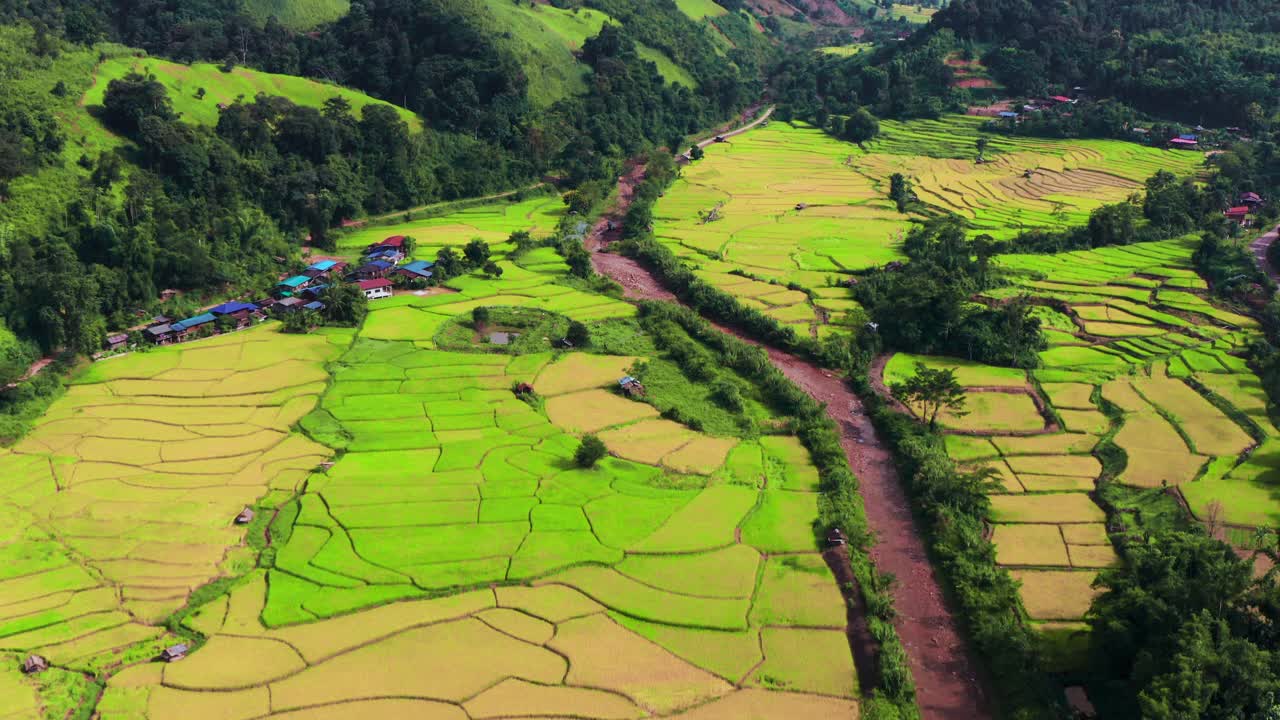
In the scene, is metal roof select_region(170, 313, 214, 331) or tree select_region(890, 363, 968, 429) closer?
tree select_region(890, 363, 968, 429)

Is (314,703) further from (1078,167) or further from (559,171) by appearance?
(1078,167)

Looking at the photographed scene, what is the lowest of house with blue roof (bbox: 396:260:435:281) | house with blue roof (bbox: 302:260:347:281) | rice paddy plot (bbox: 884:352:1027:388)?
rice paddy plot (bbox: 884:352:1027:388)

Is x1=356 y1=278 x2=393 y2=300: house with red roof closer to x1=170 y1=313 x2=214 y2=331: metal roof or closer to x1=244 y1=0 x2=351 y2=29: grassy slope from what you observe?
x1=170 y1=313 x2=214 y2=331: metal roof

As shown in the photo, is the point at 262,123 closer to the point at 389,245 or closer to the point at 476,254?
the point at 389,245


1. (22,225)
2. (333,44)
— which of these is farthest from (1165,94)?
(22,225)

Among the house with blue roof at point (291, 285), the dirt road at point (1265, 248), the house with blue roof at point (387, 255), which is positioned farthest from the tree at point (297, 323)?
the dirt road at point (1265, 248)

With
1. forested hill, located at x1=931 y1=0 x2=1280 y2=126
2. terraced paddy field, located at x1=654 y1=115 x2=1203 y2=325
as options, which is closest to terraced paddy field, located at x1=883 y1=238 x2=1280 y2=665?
terraced paddy field, located at x1=654 y1=115 x2=1203 y2=325
